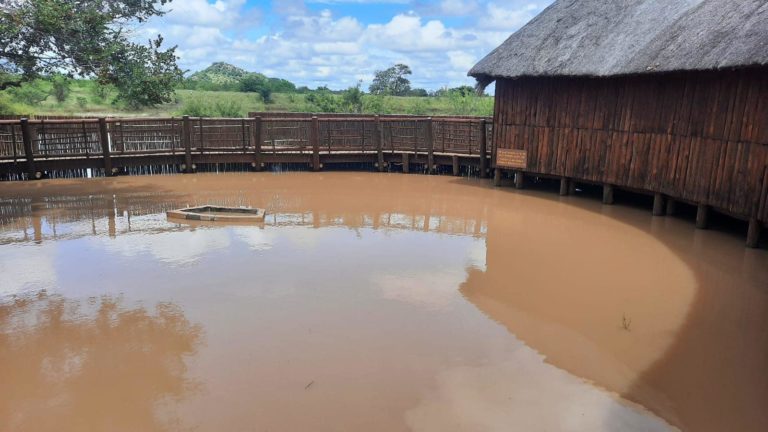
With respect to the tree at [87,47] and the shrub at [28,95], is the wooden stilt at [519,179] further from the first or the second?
the shrub at [28,95]

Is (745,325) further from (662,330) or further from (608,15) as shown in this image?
Answer: (608,15)

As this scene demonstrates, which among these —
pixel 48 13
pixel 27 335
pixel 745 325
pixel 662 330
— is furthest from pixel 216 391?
pixel 48 13

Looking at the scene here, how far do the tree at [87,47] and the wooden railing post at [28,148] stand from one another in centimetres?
285

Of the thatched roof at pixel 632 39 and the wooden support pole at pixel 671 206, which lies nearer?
the thatched roof at pixel 632 39

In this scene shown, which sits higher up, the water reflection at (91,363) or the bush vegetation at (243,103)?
the bush vegetation at (243,103)

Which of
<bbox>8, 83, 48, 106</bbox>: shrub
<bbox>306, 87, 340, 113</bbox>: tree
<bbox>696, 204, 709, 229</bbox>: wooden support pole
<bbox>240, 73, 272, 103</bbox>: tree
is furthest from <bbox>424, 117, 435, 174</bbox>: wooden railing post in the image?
<bbox>240, 73, 272, 103</bbox>: tree

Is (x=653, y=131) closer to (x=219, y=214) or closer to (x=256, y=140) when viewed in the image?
(x=219, y=214)

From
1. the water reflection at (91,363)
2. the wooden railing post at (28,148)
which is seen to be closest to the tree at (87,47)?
the wooden railing post at (28,148)

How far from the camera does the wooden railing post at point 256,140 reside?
1720cm

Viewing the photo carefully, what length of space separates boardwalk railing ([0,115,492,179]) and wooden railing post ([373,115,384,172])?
0.03m

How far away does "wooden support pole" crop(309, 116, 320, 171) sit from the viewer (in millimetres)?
17345

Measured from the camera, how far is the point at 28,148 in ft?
49.5

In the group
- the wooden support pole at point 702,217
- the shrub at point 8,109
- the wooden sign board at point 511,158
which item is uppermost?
the shrub at point 8,109

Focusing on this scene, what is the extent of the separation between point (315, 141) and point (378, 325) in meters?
12.0
